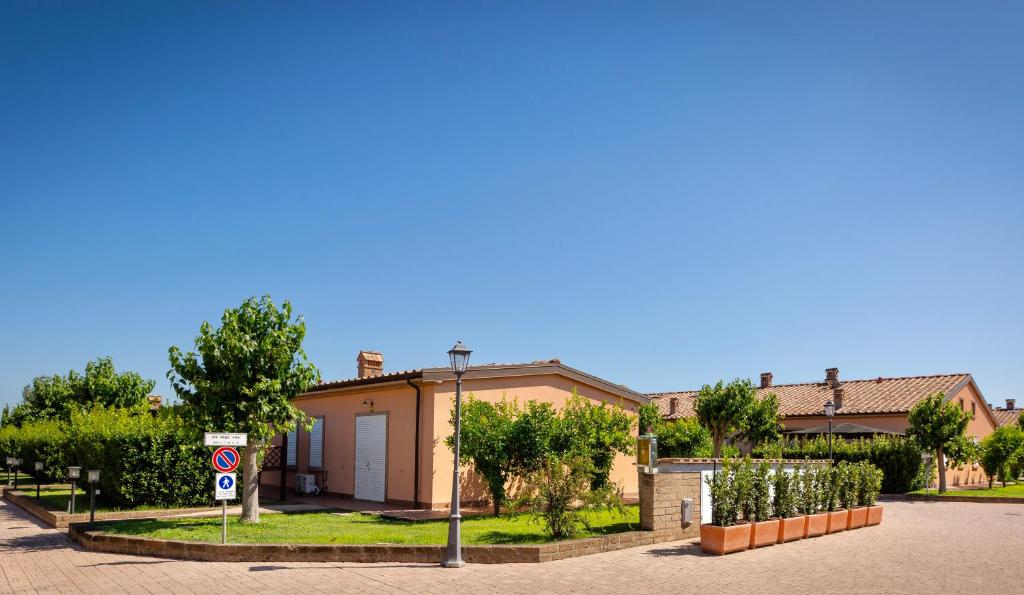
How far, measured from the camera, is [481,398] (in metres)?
19.1

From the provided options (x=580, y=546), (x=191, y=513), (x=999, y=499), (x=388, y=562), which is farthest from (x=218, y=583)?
(x=999, y=499)

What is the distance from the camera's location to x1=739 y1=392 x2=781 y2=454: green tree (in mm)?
31375

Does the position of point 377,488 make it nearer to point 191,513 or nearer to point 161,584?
point 191,513

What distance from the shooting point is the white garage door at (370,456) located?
19812 mm

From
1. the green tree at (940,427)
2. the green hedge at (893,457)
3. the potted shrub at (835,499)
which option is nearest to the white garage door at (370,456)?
the potted shrub at (835,499)

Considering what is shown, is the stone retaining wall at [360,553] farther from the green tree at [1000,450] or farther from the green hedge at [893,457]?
the green tree at [1000,450]

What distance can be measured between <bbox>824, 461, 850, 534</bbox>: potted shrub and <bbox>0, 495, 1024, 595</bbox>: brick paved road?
5.58ft

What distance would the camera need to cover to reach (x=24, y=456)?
29.1m

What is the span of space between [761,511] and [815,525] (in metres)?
2.35

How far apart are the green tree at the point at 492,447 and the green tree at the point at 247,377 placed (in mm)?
3888

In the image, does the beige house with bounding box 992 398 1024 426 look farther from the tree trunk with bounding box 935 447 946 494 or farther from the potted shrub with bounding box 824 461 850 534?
the potted shrub with bounding box 824 461 850 534

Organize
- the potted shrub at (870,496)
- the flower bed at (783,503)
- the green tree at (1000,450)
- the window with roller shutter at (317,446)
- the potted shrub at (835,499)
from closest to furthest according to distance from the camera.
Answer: the flower bed at (783,503), the potted shrub at (835,499), the potted shrub at (870,496), the window with roller shutter at (317,446), the green tree at (1000,450)

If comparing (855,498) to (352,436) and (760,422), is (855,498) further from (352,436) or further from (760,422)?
(760,422)

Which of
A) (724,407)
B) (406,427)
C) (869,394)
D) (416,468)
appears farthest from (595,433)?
(869,394)
